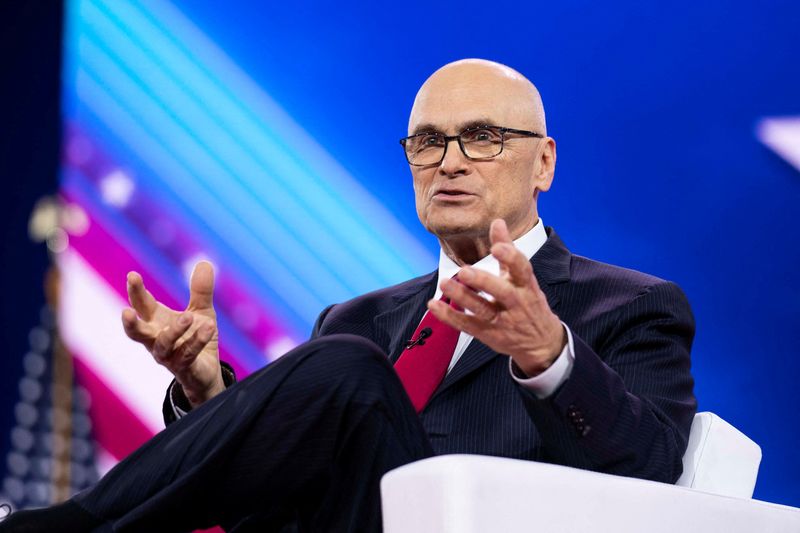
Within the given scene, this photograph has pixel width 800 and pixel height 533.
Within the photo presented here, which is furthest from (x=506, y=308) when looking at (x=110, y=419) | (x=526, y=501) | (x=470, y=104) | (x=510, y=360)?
(x=110, y=419)

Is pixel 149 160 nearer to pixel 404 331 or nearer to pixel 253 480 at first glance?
pixel 404 331

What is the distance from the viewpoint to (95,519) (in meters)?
1.27

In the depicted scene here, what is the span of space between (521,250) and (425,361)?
0.39 m

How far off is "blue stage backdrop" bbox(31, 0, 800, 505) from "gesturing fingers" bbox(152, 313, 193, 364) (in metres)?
1.32

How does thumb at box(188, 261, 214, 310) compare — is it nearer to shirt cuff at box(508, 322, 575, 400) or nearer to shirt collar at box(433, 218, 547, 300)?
shirt collar at box(433, 218, 547, 300)

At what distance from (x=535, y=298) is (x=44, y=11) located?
2.81m

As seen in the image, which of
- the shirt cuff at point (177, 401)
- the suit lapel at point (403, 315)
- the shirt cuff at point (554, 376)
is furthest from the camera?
the suit lapel at point (403, 315)

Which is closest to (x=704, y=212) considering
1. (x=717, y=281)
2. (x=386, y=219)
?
(x=717, y=281)

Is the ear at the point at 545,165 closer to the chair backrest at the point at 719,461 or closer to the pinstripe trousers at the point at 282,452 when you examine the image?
the chair backrest at the point at 719,461

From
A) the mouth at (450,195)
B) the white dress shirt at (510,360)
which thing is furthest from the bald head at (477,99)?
the white dress shirt at (510,360)

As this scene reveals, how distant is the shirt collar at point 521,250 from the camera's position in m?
1.98

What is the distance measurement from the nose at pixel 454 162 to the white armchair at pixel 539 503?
2.91 ft

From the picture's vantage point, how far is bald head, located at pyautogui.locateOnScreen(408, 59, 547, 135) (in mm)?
2031

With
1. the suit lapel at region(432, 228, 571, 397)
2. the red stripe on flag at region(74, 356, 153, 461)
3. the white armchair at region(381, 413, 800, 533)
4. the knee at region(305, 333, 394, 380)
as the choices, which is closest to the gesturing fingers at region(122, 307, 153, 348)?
the knee at region(305, 333, 394, 380)
